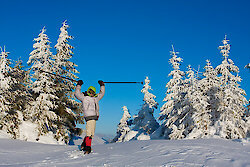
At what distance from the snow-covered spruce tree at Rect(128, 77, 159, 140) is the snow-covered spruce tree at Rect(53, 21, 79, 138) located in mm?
12871

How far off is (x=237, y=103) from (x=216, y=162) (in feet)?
64.7

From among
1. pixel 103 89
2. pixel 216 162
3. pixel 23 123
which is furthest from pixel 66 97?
pixel 216 162

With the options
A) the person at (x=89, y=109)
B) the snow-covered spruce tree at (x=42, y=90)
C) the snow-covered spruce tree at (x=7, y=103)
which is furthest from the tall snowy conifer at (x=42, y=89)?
the person at (x=89, y=109)

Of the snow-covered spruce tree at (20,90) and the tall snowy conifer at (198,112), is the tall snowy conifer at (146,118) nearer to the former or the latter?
the tall snowy conifer at (198,112)

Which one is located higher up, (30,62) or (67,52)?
(67,52)

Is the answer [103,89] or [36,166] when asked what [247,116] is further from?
[36,166]

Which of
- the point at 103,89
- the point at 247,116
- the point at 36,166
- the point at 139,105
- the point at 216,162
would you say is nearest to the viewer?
the point at 216,162

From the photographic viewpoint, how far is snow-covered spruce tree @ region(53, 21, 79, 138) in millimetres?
22172

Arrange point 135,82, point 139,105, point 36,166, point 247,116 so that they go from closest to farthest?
point 36,166 → point 135,82 → point 247,116 → point 139,105

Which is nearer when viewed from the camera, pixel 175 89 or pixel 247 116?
pixel 247 116

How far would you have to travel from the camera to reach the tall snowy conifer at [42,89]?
19.8 m

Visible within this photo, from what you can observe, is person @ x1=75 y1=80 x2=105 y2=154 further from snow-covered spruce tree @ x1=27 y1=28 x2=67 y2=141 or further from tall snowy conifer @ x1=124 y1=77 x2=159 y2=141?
tall snowy conifer @ x1=124 y1=77 x2=159 y2=141

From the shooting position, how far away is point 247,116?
2038 cm

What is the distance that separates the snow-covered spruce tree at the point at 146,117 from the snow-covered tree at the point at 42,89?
15.3 meters
